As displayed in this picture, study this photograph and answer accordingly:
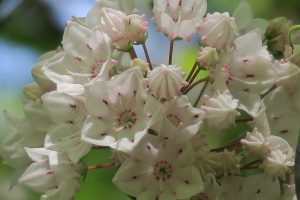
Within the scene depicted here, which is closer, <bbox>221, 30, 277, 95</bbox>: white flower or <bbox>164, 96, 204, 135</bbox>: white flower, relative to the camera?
<bbox>164, 96, 204, 135</bbox>: white flower

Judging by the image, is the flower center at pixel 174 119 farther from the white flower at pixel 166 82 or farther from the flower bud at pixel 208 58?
the flower bud at pixel 208 58

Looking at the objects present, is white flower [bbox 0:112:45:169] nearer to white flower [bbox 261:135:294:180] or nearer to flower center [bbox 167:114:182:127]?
flower center [bbox 167:114:182:127]

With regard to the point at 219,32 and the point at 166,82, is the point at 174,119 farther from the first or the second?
the point at 219,32

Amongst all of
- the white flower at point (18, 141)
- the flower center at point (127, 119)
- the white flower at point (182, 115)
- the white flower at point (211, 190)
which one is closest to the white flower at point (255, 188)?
the white flower at point (211, 190)

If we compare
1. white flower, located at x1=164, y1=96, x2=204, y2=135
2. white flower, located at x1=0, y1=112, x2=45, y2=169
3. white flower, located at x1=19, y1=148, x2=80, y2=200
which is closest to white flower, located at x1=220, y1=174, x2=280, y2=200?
white flower, located at x1=164, y1=96, x2=204, y2=135

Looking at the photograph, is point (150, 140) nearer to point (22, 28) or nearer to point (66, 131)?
point (66, 131)

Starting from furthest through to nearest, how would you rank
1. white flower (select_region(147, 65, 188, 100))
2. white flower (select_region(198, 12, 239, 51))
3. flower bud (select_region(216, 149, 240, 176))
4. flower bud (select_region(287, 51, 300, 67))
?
flower bud (select_region(287, 51, 300, 67)) → white flower (select_region(198, 12, 239, 51)) → flower bud (select_region(216, 149, 240, 176)) → white flower (select_region(147, 65, 188, 100))

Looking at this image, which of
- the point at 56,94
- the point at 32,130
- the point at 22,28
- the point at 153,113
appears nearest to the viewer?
the point at 153,113

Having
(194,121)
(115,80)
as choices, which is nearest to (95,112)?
(115,80)
